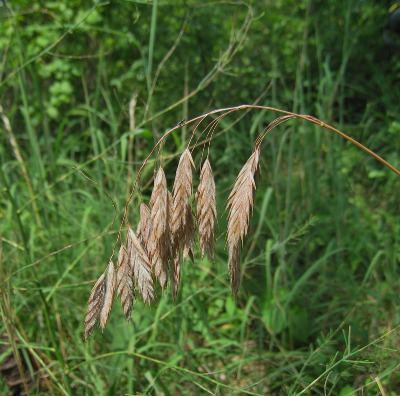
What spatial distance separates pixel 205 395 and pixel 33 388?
567mm

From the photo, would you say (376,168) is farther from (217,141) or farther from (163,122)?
(163,122)

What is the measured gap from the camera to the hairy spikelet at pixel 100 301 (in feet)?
3.37

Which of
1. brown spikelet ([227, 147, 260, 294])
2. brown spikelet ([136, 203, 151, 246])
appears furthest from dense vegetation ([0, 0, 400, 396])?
brown spikelet ([227, 147, 260, 294])

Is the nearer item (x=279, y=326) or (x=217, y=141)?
(x=279, y=326)

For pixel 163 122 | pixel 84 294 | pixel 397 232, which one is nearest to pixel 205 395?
pixel 84 294

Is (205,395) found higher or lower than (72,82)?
lower

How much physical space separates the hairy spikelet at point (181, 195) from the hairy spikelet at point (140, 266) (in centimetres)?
6

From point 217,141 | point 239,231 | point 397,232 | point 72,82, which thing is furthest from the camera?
point 72,82

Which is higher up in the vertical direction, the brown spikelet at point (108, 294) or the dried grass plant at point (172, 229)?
the dried grass plant at point (172, 229)

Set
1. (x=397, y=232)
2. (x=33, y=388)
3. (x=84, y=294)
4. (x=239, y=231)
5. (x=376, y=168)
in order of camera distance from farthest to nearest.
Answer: (x=376, y=168)
(x=397, y=232)
(x=84, y=294)
(x=33, y=388)
(x=239, y=231)

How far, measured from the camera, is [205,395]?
73.0 inches

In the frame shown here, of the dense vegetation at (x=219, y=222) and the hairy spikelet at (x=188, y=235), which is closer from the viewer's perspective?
the hairy spikelet at (x=188, y=235)

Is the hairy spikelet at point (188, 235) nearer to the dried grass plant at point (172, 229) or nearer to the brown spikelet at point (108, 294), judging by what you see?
the dried grass plant at point (172, 229)

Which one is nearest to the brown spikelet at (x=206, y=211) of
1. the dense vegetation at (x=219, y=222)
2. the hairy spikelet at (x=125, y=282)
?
the hairy spikelet at (x=125, y=282)
